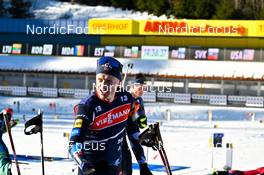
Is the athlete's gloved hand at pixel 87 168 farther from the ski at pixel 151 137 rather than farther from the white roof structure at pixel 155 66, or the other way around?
the white roof structure at pixel 155 66

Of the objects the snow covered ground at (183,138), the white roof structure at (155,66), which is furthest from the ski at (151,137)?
the white roof structure at (155,66)

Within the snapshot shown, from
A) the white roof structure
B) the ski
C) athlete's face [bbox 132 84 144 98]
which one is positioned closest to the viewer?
the ski

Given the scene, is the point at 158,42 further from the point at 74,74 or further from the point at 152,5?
the point at 152,5

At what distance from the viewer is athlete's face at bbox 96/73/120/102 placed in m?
5.09

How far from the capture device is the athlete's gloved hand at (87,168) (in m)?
4.79

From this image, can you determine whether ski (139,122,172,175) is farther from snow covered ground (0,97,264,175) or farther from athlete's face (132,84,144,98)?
snow covered ground (0,97,264,175)

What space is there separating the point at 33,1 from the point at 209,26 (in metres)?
34.0

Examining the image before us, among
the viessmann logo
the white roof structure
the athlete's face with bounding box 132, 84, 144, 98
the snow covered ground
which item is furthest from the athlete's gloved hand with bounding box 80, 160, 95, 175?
the white roof structure

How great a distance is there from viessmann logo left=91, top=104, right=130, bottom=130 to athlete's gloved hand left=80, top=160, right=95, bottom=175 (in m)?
0.43

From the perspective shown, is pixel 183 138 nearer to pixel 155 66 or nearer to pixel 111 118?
pixel 111 118

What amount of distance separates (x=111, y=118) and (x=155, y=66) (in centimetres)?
3898

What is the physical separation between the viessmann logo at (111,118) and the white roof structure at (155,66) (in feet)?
115

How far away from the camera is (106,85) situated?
202 inches

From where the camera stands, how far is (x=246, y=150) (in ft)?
56.2
